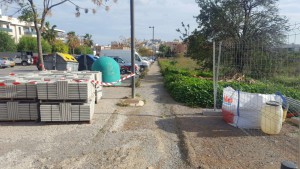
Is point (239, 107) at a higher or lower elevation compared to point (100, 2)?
lower

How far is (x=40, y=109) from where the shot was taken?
661 cm

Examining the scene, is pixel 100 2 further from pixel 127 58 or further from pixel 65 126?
pixel 127 58

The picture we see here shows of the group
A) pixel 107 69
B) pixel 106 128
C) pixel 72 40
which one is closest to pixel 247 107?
pixel 106 128

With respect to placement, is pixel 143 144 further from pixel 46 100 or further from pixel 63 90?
pixel 46 100

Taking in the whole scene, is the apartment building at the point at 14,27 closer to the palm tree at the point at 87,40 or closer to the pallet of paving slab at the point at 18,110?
the palm tree at the point at 87,40

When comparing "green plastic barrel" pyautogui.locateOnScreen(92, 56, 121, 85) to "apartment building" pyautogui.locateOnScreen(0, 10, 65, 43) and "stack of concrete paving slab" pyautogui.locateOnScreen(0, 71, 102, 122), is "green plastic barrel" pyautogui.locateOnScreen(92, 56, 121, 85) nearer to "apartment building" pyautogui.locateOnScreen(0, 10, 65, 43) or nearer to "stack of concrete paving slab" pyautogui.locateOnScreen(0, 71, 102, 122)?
"stack of concrete paving slab" pyautogui.locateOnScreen(0, 71, 102, 122)

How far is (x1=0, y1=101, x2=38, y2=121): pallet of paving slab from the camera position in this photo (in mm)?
6840

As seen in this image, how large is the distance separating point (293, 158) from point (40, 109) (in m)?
5.62

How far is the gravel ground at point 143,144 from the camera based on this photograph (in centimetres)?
452

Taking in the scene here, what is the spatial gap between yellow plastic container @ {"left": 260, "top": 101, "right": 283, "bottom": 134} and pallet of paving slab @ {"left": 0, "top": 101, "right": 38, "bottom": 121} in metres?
5.56

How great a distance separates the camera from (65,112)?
6.69 m

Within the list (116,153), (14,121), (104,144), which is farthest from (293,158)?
(14,121)

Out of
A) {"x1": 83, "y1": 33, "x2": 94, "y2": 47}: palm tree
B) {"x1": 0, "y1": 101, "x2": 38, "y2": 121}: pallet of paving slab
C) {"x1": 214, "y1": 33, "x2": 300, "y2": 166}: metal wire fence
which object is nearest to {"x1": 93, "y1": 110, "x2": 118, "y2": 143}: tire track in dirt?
{"x1": 0, "y1": 101, "x2": 38, "y2": 121}: pallet of paving slab

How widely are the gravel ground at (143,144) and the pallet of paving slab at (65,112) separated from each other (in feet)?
0.56
